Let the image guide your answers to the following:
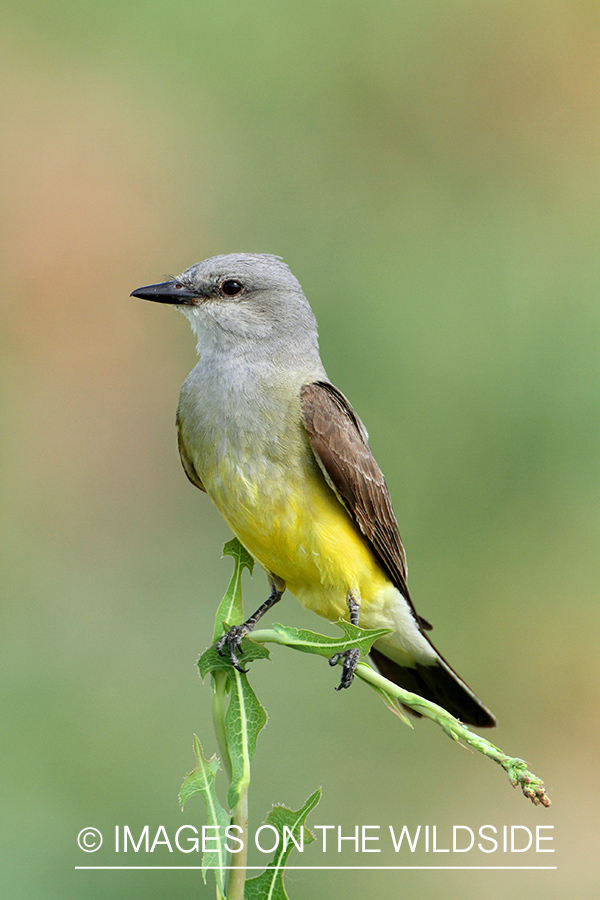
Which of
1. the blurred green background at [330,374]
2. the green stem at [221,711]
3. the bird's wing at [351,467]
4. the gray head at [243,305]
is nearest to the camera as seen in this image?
the green stem at [221,711]

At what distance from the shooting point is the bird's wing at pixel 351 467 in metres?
3.88

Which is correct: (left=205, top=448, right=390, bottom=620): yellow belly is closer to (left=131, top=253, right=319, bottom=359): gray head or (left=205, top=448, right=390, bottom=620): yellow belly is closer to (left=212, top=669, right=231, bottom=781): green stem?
(left=131, top=253, right=319, bottom=359): gray head

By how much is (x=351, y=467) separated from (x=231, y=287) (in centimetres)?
93

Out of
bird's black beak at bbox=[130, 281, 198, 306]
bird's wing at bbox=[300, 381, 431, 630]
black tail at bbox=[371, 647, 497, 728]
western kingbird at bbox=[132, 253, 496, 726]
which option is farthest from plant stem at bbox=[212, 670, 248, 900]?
black tail at bbox=[371, 647, 497, 728]

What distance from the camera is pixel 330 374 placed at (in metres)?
7.21

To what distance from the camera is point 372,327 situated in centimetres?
759

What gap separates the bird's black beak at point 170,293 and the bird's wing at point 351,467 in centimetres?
60

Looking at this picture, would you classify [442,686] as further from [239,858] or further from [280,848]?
[239,858]

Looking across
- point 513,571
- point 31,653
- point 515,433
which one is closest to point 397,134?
point 515,433

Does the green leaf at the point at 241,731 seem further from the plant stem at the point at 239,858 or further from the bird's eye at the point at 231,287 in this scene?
the bird's eye at the point at 231,287

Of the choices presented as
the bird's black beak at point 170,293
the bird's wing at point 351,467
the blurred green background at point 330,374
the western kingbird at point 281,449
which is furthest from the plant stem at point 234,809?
the blurred green background at point 330,374

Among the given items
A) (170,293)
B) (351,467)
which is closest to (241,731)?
(351,467)

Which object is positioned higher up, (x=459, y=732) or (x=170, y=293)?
Result: (x=170, y=293)

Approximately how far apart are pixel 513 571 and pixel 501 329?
1937 mm
